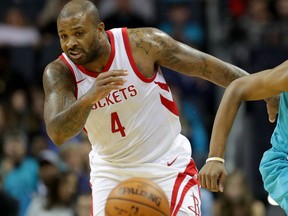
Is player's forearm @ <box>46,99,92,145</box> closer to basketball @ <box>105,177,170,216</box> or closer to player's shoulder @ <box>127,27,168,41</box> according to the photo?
basketball @ <box>105,177,170,216</box>

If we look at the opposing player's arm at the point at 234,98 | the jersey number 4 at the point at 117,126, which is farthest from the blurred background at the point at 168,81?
the opposing player's arm at the point at 234,98

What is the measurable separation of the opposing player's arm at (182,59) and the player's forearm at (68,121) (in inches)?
36.2

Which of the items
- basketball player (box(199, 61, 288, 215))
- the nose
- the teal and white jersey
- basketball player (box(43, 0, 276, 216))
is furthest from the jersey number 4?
the teal and white jersey

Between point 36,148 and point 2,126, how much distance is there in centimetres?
73

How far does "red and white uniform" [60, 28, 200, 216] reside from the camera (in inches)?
275

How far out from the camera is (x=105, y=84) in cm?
640

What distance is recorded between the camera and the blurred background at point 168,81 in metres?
11.2

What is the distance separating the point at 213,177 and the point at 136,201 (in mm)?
576

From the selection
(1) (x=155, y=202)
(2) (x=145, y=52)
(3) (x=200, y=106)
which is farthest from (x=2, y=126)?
(1) (x=155, y=202)

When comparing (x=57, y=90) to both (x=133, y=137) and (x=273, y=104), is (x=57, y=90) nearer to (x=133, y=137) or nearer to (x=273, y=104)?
(x=133, y=137)

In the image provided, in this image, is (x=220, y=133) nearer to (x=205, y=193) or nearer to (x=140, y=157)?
(x=140, y=157)

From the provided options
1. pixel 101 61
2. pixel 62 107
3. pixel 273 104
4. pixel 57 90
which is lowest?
pixel 273 104

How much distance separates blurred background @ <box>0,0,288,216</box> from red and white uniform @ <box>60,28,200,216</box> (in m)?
3.79

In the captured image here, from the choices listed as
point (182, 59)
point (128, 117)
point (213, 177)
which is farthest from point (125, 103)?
point (213, 177)
